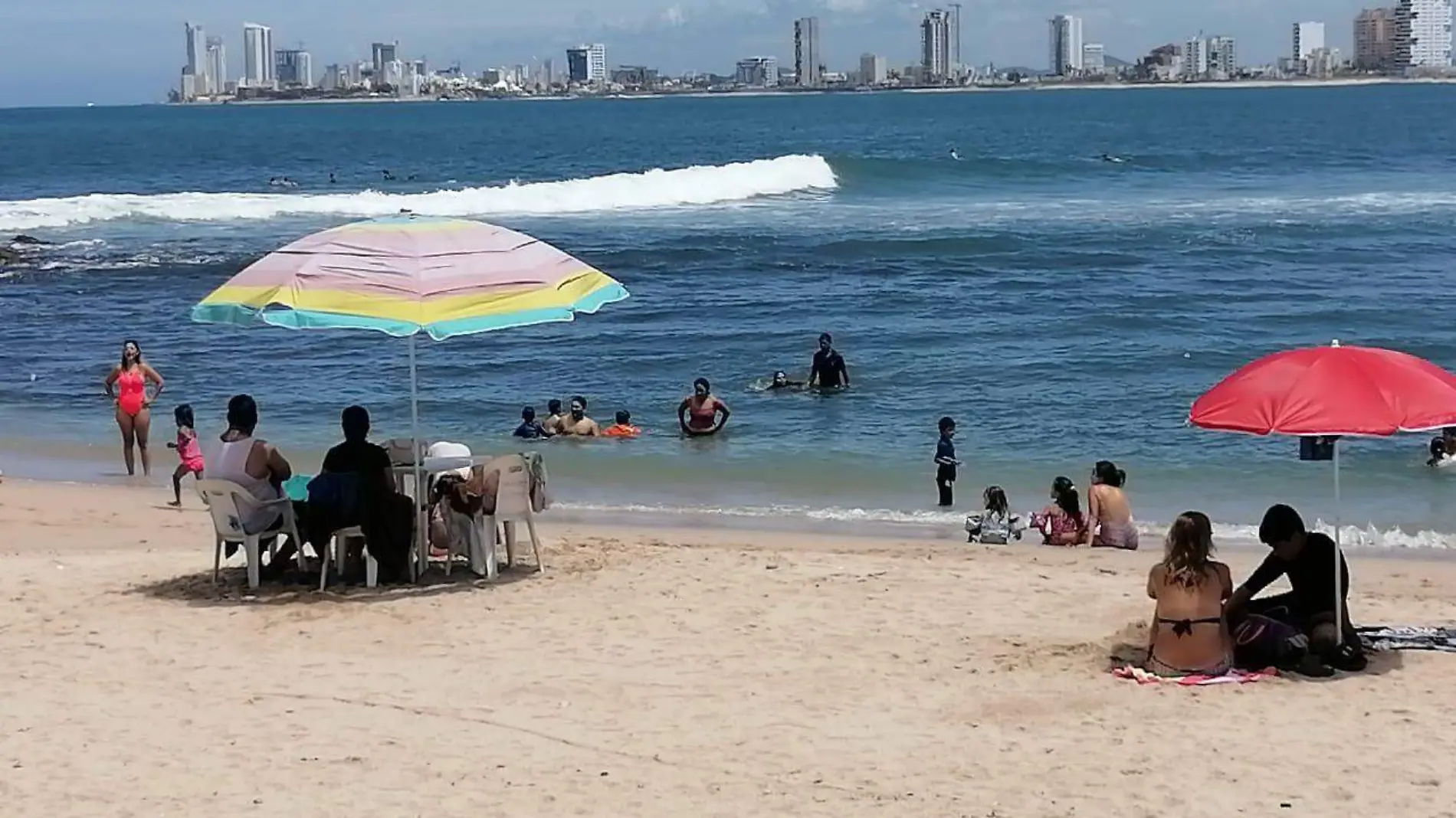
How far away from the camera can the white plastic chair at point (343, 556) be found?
973 centimetres

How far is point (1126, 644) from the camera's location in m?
8.79

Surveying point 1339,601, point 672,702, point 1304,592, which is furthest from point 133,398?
point 1339,601

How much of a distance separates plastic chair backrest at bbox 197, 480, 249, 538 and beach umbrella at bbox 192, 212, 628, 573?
2.92 feet

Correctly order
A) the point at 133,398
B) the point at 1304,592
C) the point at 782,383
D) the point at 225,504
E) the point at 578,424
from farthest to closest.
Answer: the point at 782,383
the point at 578,424
the point at 133,398
the point at 225,504
the point at 1304,592

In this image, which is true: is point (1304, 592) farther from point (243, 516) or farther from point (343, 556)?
point (243, 516)

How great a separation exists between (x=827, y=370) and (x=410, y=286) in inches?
440

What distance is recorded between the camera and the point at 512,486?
9953 millimetres

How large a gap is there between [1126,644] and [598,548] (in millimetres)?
3836

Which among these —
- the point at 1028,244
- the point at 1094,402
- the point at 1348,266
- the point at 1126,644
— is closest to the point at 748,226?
the point at 1028,244

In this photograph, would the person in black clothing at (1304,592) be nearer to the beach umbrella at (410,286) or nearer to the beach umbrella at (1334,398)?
the beach umbrella at (1334,398)

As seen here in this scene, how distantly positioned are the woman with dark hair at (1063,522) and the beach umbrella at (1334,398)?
4.46 meters

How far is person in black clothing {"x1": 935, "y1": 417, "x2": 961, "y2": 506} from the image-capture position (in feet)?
47.3

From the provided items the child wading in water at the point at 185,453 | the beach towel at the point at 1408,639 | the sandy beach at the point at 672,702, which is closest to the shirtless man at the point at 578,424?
the child wading in water at the point at 185,453

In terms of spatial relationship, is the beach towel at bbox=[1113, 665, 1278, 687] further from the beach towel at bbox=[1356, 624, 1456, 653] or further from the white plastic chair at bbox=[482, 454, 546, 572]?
the white plastic chair at bbox=[482, 454, 546, 572]
